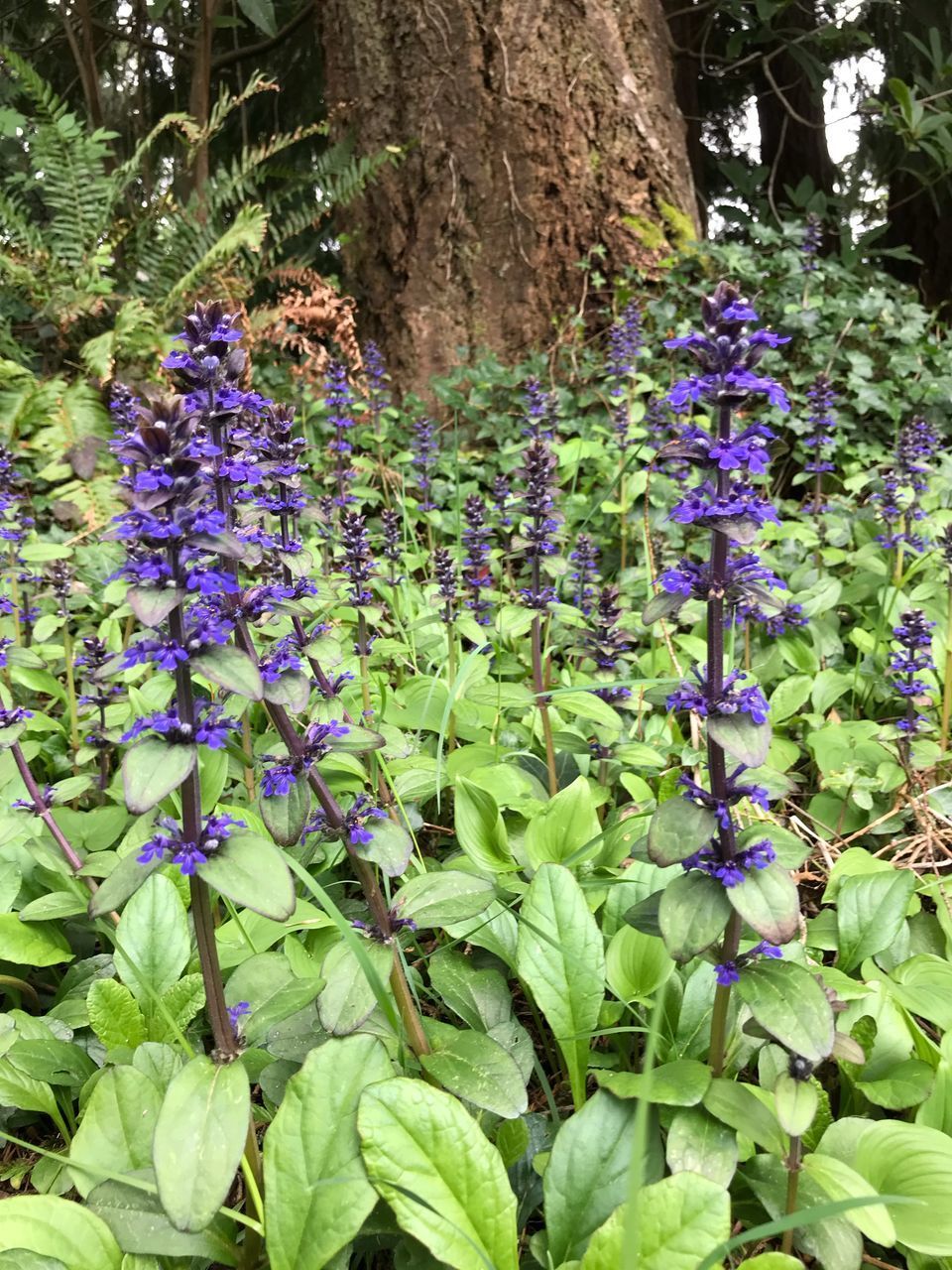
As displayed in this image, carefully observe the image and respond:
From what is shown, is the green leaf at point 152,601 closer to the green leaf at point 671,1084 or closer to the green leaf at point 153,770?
the green leaf at point 153,770

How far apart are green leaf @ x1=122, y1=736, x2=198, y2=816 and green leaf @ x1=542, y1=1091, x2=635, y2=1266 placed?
1025 millimetres

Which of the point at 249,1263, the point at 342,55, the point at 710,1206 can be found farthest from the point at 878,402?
the point at 249,1263

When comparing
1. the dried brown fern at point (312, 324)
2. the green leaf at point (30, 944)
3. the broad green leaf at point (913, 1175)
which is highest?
the dried brown fern at point (312, 324)

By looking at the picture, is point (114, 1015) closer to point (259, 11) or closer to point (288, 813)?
point (288, 813)

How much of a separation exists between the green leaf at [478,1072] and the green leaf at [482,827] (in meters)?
0.62

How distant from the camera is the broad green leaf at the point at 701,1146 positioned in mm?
1673

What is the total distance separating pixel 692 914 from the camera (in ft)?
5.37

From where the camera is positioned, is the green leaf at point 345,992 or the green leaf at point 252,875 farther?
the green leaf at point 345,992

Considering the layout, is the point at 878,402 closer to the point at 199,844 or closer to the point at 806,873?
the point at 806,873

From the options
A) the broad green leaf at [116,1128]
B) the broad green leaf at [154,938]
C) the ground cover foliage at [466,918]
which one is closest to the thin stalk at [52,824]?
the ground cover foliage at [466,918]

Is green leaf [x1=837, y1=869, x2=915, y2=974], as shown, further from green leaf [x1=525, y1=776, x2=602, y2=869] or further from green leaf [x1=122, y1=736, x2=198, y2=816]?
green leaf [x1=122, y1=736, x2=198, y2=816]

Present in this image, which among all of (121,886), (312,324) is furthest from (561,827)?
(312,324)

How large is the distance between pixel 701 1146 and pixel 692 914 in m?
0.47

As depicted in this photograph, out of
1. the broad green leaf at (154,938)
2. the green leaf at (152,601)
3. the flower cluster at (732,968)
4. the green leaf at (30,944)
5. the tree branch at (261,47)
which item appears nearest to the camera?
the green leaf at (152,601)
